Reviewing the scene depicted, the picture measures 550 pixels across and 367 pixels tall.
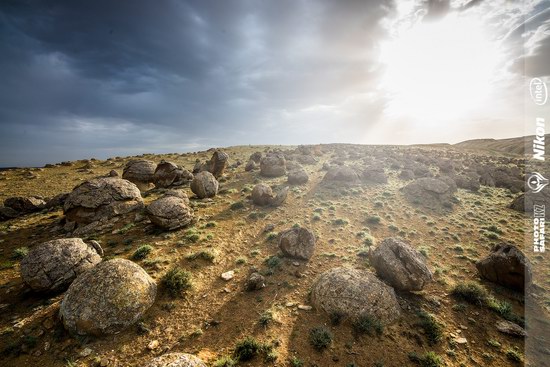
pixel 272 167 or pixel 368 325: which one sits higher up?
pixel 272 167

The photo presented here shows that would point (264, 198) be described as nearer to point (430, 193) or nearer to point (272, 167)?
point (272, 167)

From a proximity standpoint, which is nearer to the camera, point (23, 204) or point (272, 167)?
point (23, 204)

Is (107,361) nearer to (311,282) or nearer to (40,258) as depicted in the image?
(40,258)

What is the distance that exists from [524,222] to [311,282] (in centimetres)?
3019

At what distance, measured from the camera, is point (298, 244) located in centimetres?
1833

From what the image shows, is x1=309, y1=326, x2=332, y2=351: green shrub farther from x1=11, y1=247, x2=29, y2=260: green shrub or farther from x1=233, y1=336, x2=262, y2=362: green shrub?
x1=11, y1=247, x2=29, y2=260: green shrub

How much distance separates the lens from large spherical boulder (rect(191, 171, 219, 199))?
94.3 ft

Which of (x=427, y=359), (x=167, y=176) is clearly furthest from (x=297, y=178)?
(x=427, y=359)

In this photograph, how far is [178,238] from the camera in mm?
18828

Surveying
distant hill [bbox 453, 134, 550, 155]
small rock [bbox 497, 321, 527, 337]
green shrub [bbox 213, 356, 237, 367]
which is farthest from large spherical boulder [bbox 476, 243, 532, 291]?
distant hill [bbox 453, 134, 550, 155]

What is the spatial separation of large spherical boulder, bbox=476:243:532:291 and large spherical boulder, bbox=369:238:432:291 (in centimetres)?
632

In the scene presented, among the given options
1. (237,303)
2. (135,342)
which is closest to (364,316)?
(237,303)

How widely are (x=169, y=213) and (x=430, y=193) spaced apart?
3574 cm

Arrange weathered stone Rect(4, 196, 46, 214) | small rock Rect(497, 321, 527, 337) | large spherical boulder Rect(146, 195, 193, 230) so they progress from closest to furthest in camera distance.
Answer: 1. small rock Rect(497, 321, 527, 337)
2. large spherical boulder Rect(146, 195, 193, 230)
3. weathered stone Rect(4, 196, 46, 214)
